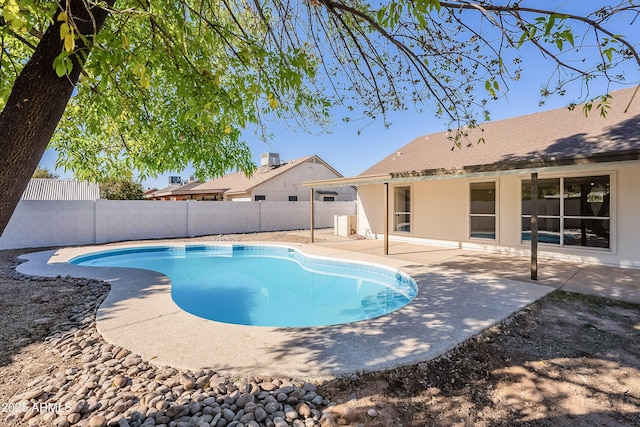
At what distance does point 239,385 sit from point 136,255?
1188 centimetres

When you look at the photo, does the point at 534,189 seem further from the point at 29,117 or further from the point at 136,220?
the point at 136,220

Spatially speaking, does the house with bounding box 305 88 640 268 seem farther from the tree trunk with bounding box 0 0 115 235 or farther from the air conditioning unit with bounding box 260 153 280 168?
the air conditioning unit with bounding box 260 153 280 168

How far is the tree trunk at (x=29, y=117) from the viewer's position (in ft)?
6.42

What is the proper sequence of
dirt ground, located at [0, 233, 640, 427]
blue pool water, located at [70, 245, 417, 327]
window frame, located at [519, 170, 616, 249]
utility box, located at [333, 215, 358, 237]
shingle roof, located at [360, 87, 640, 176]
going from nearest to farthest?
dirt ground, located at [0, 233, 640, 427]
blue pool water, located at [70, 245, 417, 327]
shingle roof, located at [360, 87, 640, 176]
window frame, located at [519, 170, 616, 249]
utility box, located at [333, 215, 358, 237]

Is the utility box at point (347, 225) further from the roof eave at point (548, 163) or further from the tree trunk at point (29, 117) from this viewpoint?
the tree trunk at point (29, 117)

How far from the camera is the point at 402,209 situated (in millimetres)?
14070

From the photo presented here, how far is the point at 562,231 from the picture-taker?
9.52 metres

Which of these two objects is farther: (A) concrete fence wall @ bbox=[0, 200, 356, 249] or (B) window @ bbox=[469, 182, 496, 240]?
(A) concrete fence wall @ bbox=[0, 200, 356, 249]

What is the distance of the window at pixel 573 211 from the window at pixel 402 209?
4.47m

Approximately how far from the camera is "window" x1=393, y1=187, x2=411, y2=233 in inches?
541

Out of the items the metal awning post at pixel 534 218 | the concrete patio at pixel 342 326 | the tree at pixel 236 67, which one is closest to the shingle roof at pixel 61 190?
the concrete patio at pixel 342 326

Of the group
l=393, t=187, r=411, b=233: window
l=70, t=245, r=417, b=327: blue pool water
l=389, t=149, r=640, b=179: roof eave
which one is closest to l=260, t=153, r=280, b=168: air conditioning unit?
l=70, t=245, r=417, b=327: blue pool water

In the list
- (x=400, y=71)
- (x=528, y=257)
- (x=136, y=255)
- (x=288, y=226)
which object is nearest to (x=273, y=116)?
(x=400, y=71)

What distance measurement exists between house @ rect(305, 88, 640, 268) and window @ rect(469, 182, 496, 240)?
1.3 inches
